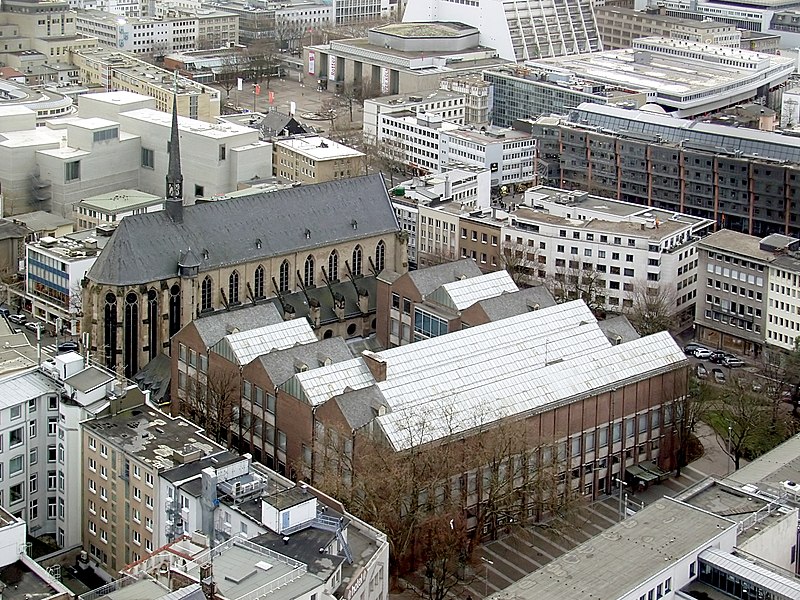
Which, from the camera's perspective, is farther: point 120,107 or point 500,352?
point 120,107

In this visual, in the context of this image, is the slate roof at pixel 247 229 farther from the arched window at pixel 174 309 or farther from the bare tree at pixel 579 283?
Result: the bare tree at pixel 579 283

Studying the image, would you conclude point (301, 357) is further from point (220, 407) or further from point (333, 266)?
point (333, 266)

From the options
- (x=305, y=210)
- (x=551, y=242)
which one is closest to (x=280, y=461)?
(x=305, y=210)

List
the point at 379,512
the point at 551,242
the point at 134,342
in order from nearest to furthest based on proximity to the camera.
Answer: the point at 379,512, the point at 134,342, the point at 551,242

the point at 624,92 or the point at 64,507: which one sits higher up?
the point at 624,92

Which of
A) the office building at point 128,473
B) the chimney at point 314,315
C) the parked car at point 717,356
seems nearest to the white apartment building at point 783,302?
the parked car at point 717,356

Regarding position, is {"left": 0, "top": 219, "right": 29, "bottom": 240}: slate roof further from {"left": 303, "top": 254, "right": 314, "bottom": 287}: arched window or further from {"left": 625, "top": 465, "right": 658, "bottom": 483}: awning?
{"left": 625, "top": 465, "right": 658, "bottom": 483}: awning

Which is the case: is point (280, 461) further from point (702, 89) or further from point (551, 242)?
point (702, 89)

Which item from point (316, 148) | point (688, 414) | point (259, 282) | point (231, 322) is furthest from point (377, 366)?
point (316, 148)

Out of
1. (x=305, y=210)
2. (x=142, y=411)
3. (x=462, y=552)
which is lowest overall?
(x=462, y=552)
